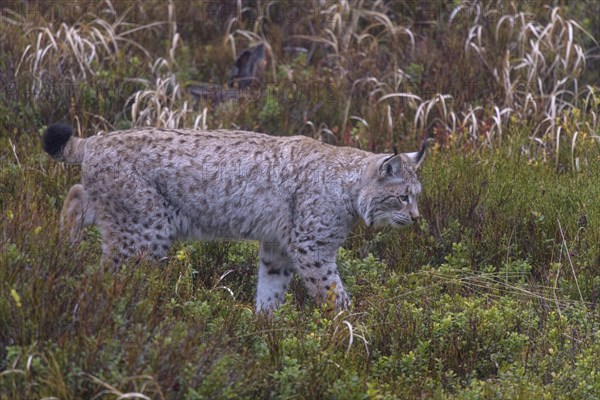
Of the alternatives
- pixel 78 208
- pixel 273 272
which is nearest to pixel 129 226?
pixel 78 208

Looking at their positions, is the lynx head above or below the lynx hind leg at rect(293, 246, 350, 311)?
above

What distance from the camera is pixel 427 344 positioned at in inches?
203

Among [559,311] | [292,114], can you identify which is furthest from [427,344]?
[292,114]

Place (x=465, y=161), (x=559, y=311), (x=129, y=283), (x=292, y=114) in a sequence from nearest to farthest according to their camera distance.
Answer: (x=129, y=283)
(x=559, y=311)
(x=465, y=161)
(x=292, y=114)

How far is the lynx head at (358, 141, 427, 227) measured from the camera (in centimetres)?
648

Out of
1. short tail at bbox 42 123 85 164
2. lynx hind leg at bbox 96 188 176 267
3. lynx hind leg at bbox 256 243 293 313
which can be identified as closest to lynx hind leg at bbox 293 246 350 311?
lynx hind leg at bbox 256 243 293 313

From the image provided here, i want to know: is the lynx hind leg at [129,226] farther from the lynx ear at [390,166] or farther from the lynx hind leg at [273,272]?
the lynx ear at [390,166]

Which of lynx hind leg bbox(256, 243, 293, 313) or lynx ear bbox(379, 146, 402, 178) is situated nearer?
lynx ear bbox(379, 146, 402, 178)

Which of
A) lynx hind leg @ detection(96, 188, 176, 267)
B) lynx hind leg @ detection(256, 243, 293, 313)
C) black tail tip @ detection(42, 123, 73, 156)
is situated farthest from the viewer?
lynx hind leg @ detection(256, 243, 293, 313)

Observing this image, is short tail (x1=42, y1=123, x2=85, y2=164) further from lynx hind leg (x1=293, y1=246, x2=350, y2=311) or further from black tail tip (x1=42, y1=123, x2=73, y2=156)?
lynx hind leg (x1=293, y1=246, x2=350, y2=311)

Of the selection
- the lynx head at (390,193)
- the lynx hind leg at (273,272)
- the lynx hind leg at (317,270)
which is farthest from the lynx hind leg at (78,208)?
the lynx head at (390,193)

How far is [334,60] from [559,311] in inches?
192

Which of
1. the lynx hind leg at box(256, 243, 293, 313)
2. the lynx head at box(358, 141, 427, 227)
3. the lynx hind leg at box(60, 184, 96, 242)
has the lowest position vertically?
the lynx hind leg at box(256, 243, 293, 313)

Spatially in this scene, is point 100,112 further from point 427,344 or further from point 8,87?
point 427,344
